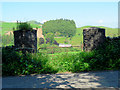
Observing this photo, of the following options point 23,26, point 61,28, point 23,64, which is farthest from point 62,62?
point 61,28

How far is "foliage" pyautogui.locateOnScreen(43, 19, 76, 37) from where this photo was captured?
151 feet

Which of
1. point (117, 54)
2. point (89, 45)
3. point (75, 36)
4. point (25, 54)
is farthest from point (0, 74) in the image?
point (75, 36)

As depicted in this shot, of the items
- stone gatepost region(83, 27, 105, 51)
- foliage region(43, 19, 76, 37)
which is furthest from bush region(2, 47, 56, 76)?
foliage region(43, 19, 76, 37)

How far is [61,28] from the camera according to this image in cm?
4703

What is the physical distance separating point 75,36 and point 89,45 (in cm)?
3747

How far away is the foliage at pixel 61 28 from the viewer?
1813 inches

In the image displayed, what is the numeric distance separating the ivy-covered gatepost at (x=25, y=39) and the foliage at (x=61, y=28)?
36376 mm

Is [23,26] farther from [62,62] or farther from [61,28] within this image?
[61,28]

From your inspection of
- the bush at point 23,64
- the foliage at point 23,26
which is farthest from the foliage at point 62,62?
the foliage at point 23,26

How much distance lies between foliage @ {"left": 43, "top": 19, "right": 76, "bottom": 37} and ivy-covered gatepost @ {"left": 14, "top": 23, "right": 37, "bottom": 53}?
119 ft

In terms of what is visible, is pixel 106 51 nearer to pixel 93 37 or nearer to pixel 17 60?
pixel 93 37

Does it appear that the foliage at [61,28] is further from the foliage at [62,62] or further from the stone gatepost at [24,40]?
the foliage at [62,62]

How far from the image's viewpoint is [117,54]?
8.35 meters

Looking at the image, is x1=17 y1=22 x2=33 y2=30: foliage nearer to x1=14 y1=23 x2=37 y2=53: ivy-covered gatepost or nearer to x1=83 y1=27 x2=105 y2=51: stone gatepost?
x1=14 y1=23 x2=37 y2=53: ivy-covered gatepost
